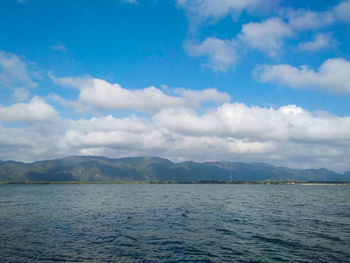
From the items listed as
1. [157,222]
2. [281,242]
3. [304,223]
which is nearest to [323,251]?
[281,242]

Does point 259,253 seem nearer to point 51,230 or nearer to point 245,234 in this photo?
point 245,234

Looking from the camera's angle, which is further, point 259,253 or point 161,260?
point 259,253

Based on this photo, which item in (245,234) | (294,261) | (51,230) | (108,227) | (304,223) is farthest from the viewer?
(304,223)

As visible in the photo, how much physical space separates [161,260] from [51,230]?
96.2ft

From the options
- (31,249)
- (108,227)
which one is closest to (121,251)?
(31,249)

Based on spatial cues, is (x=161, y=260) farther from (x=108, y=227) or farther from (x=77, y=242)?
(x=108, y=227)

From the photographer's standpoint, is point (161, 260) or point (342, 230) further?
point (342, 230)

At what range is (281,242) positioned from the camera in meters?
38.2

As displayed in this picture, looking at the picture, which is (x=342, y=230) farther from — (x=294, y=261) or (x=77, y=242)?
(x=77, y=242)

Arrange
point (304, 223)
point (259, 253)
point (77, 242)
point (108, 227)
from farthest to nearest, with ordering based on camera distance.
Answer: point (304, 223) → point (108, 227) → point (77, 242) → point (259, 253)

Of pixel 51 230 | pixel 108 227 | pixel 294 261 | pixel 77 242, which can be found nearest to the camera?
pixel 294 261

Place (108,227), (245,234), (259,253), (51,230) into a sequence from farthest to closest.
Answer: (108,227)
(51,230)
(245,234)
(259,253)

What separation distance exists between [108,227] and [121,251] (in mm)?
18180

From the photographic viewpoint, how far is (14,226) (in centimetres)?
5031
